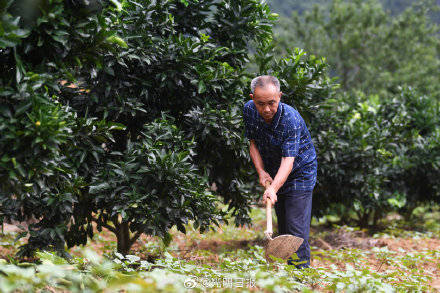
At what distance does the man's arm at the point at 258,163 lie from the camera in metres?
3.72

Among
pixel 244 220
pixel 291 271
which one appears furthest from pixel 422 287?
pixel 244 220

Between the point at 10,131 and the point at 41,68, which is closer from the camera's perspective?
the point at 10,131

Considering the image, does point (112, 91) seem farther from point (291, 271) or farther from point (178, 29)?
point (291, 271)

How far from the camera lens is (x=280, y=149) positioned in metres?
3.71

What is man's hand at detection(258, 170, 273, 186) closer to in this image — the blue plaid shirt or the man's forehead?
the blue plaid shirt

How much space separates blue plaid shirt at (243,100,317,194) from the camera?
351cm

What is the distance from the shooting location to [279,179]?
338cm

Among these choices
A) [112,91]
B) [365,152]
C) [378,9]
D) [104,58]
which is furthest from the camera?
[378,9]

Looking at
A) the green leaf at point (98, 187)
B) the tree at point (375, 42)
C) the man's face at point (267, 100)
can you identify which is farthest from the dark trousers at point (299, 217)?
the tree at point (375, 42)

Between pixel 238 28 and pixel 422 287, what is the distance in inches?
125

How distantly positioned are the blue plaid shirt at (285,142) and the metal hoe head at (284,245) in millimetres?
632

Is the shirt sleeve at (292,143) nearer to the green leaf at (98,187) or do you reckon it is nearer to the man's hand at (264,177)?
the man's hand at (264,177)

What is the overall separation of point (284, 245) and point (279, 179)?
58cm

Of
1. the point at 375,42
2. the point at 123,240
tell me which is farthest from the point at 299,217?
the point at 375,42
